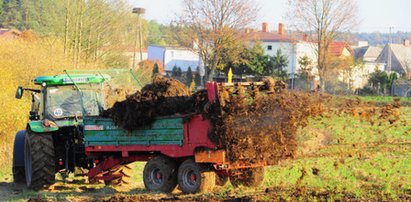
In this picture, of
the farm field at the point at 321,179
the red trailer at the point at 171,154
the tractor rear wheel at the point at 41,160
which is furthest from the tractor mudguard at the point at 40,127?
the farm field at the point at 321,179

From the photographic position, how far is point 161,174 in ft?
41.1

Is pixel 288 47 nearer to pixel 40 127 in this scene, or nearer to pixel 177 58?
pixel 177 58

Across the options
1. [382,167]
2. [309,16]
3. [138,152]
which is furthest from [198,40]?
[138,152]

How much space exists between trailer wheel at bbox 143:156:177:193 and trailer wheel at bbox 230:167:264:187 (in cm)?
110

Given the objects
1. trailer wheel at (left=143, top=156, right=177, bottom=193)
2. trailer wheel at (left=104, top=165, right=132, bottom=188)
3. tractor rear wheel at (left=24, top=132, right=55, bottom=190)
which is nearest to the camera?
trailer wheel at (left=143, top=156, right=177, bottom=193)

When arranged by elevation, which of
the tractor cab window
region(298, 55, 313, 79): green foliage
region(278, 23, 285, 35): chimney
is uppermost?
region(278, 23, 285, 35): chimney

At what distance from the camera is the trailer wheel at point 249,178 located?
41.1 ft

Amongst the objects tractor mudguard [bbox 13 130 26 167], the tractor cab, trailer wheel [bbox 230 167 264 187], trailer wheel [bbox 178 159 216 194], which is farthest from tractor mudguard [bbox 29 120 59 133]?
trailer wheel [bbox 230 167 264 187]

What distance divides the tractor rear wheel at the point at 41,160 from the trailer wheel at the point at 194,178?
2.96 metres

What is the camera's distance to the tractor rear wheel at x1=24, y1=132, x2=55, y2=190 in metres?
13.5

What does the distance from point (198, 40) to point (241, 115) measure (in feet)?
126

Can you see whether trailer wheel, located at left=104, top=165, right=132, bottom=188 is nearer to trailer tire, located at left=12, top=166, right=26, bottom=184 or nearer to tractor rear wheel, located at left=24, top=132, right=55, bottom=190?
tractor rear wheel, located at left=24, top=132, right=55, bottom=190

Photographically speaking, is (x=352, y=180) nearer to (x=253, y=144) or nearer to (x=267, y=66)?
(x=253, y=144)

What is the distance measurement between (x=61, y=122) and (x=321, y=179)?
5.56 meters
